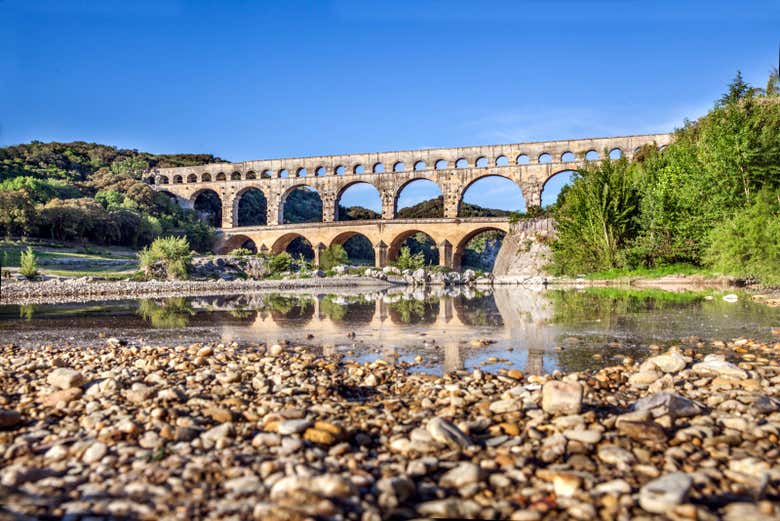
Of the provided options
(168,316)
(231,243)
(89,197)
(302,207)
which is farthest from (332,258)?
(302,207)

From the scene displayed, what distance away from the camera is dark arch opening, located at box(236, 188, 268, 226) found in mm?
68938

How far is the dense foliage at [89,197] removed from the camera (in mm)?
33500

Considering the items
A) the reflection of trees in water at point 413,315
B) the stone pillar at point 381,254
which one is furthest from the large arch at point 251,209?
the reflection of trees in water at point 413,315

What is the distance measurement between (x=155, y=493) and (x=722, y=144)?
56.3 feet

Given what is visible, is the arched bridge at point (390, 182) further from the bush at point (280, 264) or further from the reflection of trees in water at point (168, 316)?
the reflection of trees in water at point (168, 316)

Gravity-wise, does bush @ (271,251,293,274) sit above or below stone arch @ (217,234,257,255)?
below

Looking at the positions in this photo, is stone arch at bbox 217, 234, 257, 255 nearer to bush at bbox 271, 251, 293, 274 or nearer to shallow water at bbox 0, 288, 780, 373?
bush at bbox 271, 251, 293, 274

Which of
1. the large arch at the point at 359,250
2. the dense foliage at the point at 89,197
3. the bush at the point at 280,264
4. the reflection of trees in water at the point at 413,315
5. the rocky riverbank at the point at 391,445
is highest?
the dense foliage at the point at 89,197

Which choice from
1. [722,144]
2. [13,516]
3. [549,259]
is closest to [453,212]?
[549,259]

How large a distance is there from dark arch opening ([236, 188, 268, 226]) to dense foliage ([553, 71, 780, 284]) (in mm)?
48020

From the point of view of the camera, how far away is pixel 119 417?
325 centimetres

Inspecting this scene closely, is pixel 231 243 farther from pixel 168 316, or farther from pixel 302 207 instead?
pixel 168 316

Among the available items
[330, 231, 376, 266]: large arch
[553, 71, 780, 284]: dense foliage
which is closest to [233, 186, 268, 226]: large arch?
[330, 231, 376, 266]: large arch

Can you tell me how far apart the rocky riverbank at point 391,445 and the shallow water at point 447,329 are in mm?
1267
